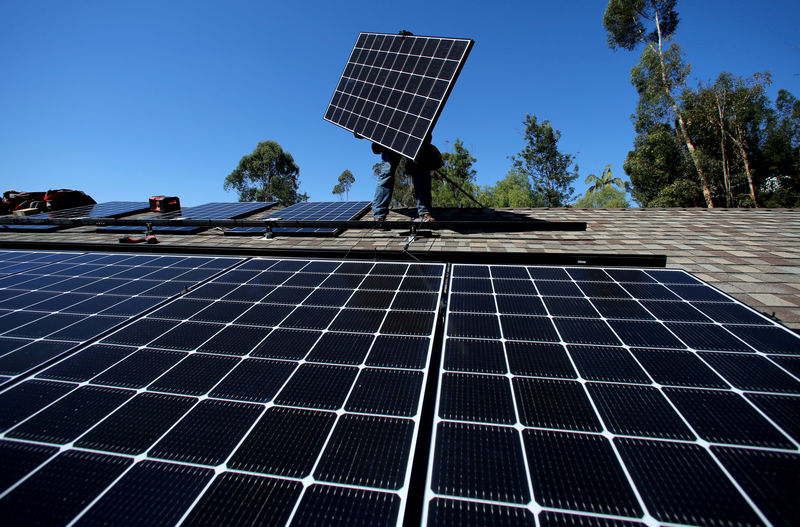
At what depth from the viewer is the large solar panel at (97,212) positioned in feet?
44.8

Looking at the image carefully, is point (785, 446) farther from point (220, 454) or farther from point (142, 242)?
point (142, 242)

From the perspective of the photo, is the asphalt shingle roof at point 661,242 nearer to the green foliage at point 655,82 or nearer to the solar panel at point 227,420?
the solar panel at point 227,420

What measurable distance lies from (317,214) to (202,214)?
6.11m

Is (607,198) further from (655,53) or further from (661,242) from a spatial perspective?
(661,242)

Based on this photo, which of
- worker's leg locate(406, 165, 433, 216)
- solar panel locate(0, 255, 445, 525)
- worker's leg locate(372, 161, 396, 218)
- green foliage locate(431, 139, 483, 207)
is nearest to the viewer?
solar panel locate(0, 255, 445, 525)

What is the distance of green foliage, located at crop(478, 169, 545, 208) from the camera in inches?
2606

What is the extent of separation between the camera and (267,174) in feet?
230

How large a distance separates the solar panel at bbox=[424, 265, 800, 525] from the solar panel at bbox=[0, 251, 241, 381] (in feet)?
12.4

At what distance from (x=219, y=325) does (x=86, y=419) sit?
60.3 inches

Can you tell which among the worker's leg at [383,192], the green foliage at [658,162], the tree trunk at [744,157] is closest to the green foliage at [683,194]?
the green foliage at [658,162]

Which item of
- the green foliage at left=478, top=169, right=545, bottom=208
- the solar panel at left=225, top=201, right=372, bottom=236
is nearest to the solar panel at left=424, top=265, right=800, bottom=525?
the solar panel at left=225, top=201, right=372, bottom=236

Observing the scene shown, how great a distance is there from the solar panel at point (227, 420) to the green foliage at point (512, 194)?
213ft

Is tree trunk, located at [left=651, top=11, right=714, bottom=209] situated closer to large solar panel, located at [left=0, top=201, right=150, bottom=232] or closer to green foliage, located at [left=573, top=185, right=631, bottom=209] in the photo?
green foliage, located at [left=573, top=185, right=631, bottom=209]

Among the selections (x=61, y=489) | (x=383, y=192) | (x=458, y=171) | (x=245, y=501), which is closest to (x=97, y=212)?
(x=383, y=192)
